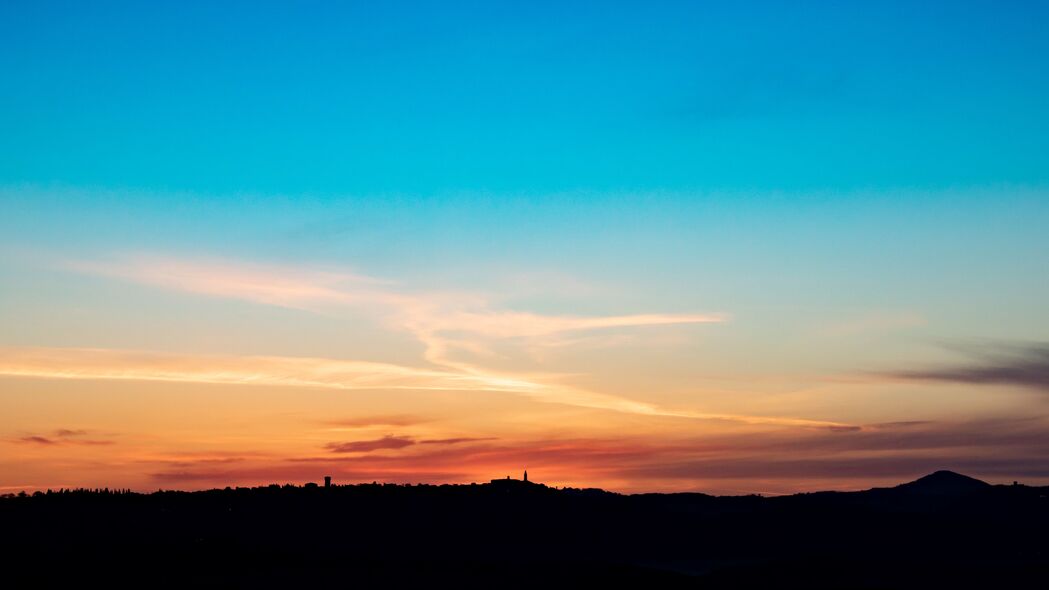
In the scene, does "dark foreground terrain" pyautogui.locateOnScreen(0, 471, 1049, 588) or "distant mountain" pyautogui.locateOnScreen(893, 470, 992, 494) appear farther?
"distant mountain" pyautogui.locateOnScreen(893, 470, 992, 494)

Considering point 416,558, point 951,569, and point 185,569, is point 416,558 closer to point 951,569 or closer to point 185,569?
point 185,569

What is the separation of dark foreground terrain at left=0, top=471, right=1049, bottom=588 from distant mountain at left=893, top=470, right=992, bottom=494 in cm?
1716

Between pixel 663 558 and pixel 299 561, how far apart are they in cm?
2936

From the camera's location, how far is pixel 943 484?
12250 cm

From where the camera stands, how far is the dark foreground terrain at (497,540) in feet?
162

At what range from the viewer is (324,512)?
65.9 meters

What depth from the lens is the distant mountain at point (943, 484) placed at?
385 ft

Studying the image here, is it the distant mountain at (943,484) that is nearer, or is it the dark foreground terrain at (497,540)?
the dark foreground terrain at (497,540)

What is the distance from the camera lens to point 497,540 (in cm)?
6906

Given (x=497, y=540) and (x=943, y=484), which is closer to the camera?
(x=497, y=540)

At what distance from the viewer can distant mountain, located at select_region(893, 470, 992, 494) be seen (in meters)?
117

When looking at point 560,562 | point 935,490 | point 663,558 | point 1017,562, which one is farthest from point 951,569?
point 935,490

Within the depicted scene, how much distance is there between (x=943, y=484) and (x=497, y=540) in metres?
71.3

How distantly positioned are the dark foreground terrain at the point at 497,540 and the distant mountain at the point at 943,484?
1716 centimetres
